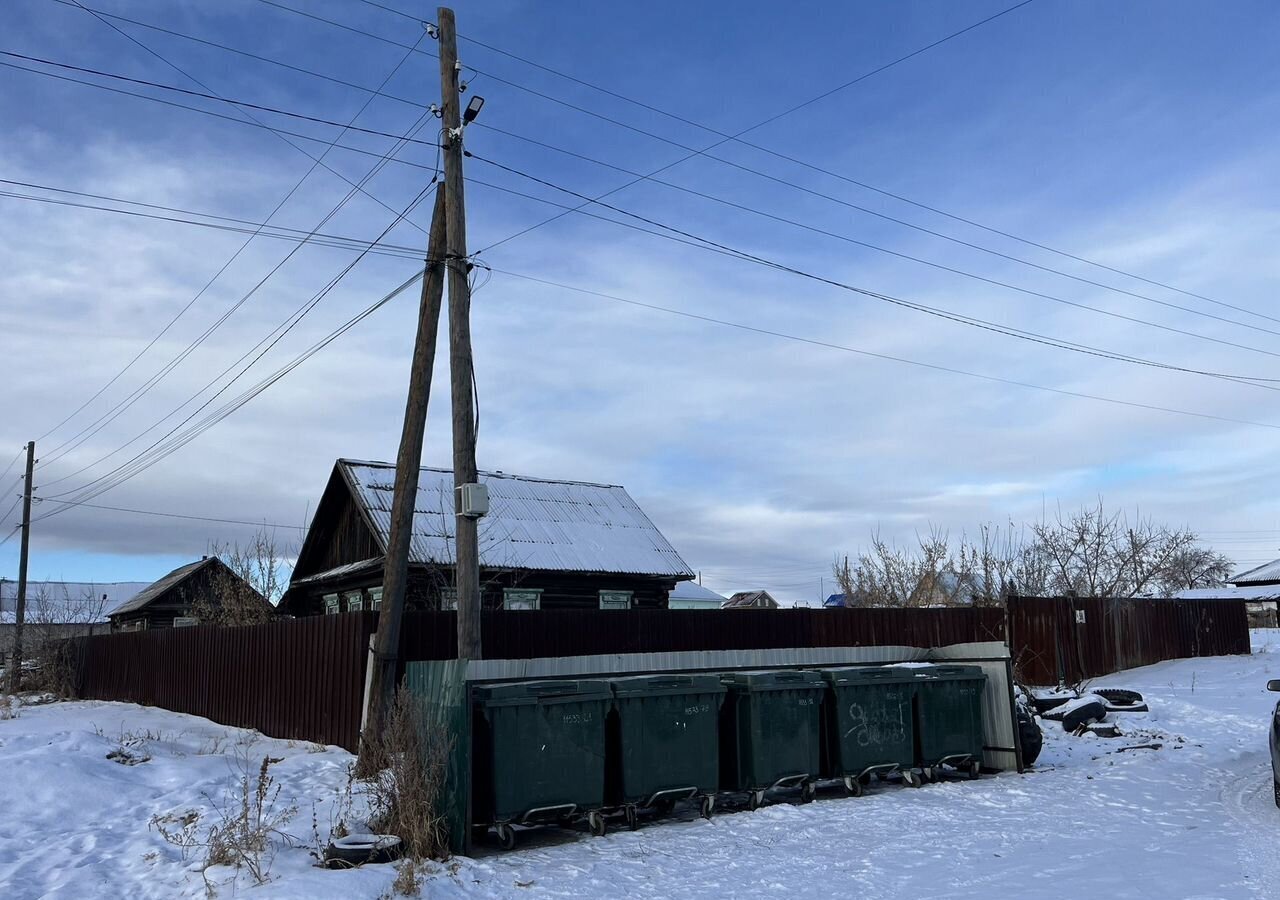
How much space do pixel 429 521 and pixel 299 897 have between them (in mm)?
16245

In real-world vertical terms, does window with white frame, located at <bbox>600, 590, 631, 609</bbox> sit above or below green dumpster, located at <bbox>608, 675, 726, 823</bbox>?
above

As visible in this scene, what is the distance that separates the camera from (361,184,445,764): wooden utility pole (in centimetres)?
1146

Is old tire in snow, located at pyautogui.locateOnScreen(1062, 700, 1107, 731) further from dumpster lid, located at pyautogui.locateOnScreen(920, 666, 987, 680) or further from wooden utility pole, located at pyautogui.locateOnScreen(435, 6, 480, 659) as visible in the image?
wooden utility pole, located at pyautogui.locateOnScreen(435, 6, 480, 659)

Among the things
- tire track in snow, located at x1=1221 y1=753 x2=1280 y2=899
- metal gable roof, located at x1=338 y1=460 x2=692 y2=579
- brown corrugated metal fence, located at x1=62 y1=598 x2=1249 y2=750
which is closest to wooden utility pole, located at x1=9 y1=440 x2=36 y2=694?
brown corrugated metal fence, located at x1=62 y1=598 x2=1249 y2=750

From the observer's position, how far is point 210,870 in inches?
282

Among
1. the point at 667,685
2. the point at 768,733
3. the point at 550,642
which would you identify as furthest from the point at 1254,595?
the point at 667,685

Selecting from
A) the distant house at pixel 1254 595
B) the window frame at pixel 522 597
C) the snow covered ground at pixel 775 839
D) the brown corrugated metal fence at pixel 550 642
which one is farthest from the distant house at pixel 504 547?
the distant house at pixel 1254 595

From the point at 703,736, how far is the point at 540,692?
1916mm

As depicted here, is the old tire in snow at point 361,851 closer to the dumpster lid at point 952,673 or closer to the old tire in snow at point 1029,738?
the dumpster lid at point 952,673

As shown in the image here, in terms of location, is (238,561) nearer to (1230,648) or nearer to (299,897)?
(299,897)

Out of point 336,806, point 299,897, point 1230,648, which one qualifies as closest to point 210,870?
point 299,897

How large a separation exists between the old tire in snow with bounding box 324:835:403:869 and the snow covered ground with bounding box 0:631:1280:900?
0.23 meters

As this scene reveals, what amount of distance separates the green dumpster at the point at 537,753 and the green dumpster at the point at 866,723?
3.03 m

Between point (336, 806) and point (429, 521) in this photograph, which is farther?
point (429, 521)
